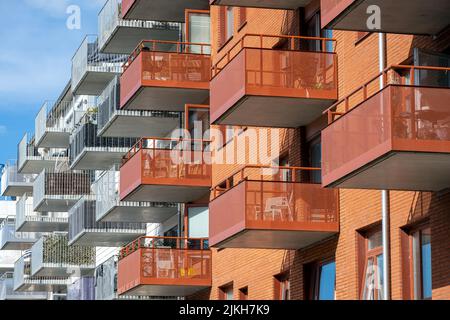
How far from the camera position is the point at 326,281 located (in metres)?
28.1

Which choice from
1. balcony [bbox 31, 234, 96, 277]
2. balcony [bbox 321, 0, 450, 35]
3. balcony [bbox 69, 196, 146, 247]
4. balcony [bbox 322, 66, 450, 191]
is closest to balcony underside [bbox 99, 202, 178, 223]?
balcony [bbox 69, 196, 146, 247]

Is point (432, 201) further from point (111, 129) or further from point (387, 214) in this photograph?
point (111, 129)

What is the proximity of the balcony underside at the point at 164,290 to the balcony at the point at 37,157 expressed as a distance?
2872cm

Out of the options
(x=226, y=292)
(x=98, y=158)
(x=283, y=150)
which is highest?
(x=98, y=158)

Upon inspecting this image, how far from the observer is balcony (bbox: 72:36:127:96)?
168ft

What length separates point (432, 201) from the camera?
898 inches

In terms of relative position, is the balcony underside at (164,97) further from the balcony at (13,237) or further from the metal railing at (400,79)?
the balcony at (13,237)

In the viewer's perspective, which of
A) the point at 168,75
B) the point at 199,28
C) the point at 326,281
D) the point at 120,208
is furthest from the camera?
the point at 120,208

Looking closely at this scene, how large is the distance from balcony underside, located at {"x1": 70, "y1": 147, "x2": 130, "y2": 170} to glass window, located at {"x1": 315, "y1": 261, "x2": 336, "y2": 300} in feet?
73.5

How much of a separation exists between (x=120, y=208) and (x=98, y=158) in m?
7.38

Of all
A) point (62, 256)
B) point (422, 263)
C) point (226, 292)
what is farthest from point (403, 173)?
point (62, 256)

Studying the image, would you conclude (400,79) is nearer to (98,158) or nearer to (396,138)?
(396,138)
